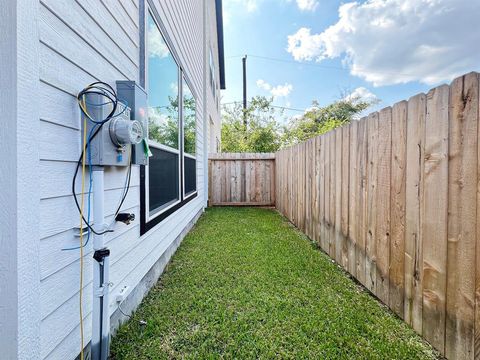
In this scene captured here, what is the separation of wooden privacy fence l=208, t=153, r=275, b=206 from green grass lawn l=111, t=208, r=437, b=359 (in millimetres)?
4030

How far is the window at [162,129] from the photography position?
232 cm

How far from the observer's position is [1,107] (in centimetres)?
86

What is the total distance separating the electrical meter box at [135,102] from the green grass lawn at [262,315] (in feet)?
4.03

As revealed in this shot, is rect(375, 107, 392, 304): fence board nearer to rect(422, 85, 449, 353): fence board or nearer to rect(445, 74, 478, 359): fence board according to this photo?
rect(422, 85, 449, 353): fence board

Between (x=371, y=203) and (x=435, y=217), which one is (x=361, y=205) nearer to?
(x=371, y=203)

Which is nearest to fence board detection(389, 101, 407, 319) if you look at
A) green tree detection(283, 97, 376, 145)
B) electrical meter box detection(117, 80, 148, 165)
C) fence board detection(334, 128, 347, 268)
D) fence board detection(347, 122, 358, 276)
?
fence board detection(347, 122, 358, 276)

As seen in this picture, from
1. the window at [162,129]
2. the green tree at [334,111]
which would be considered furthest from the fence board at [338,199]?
the green tree at [334,111]

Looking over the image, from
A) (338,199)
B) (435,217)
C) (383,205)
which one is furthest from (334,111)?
(435,217)

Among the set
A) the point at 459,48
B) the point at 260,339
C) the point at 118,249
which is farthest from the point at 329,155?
the point at 459,48

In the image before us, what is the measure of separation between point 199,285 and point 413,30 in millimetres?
10240

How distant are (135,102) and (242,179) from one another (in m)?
5.56

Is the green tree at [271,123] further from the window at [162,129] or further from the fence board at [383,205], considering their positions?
the fence board at [383,205]

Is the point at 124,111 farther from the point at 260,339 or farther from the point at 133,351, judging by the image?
the point at 260,339

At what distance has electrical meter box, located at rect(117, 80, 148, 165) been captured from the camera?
1.70 meters
